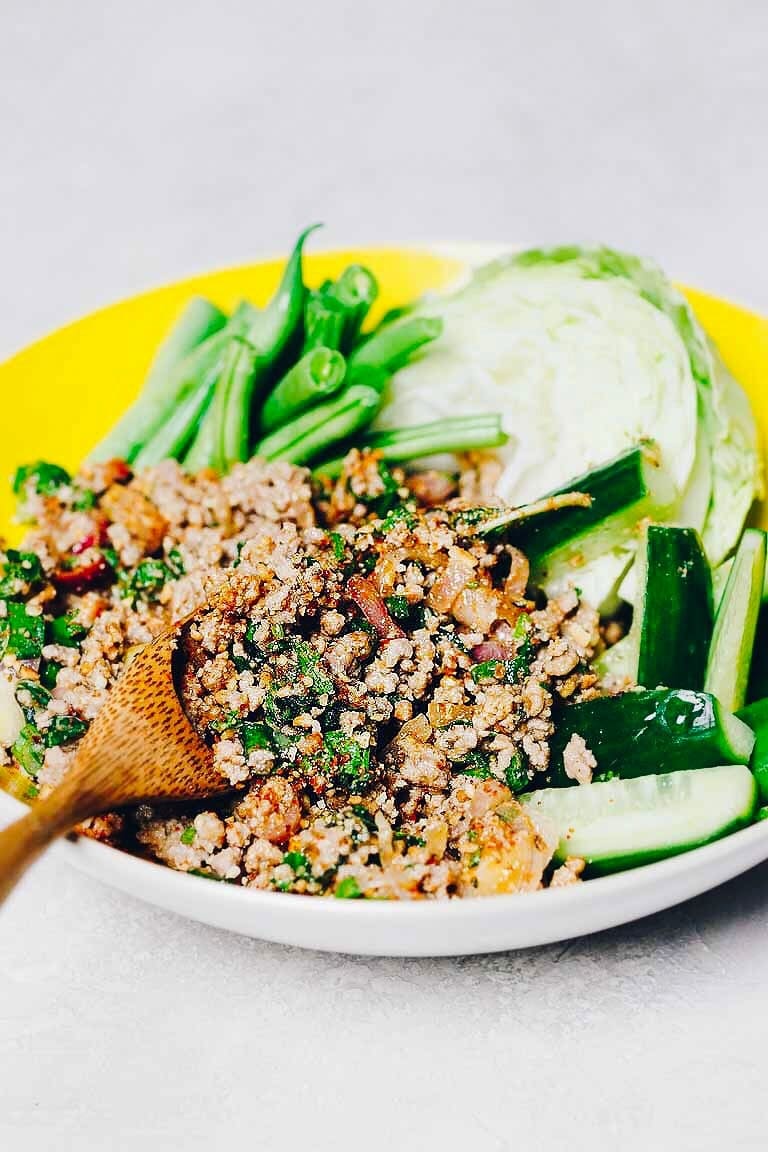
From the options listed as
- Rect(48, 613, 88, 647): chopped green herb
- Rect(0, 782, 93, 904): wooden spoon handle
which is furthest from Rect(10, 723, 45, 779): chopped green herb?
Rect(0, 782, 93, 904): wooden spoon handle

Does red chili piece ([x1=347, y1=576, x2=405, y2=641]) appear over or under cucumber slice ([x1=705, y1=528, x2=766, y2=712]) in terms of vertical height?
over

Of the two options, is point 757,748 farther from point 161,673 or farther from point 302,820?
point 161,673

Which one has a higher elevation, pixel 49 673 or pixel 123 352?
pixel 123 352

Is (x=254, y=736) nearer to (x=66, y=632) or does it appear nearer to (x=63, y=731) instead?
(x=63, y=731)

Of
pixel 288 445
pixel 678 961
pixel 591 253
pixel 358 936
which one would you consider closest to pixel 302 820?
pixel 358 936

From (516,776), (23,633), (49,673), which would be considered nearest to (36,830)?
(49,673)

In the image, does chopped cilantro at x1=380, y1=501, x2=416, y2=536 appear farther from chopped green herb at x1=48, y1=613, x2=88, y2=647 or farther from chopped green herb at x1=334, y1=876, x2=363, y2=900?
chopped green herb at x1=334, y1=876, x2=363, y2=900

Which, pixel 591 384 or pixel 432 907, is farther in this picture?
pixel 591 384
